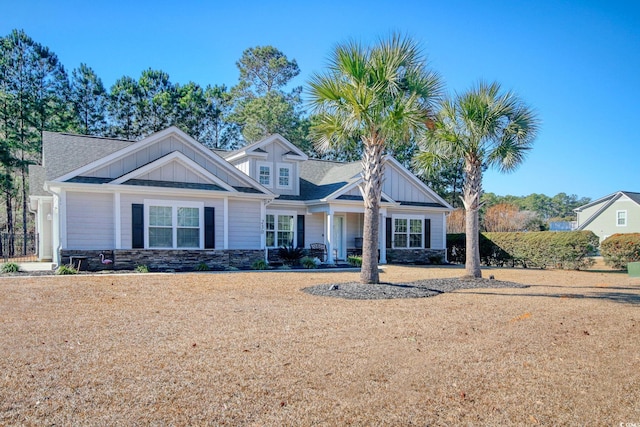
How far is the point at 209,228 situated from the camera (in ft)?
56.5

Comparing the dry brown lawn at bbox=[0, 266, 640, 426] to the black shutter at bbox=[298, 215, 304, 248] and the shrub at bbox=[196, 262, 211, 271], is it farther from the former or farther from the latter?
the black shutter at bbox=[298, 215, 304, 248]

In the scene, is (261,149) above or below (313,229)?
above

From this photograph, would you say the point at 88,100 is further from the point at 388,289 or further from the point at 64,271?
the point at 388,289

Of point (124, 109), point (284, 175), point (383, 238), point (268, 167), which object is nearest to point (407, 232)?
point (383, 238)

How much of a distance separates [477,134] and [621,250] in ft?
35.1

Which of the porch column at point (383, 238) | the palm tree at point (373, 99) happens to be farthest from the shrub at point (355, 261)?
the palm tree at point (373, 99)

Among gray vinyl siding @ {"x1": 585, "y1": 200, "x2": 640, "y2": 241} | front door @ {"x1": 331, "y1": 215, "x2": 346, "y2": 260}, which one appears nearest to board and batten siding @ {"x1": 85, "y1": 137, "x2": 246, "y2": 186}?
front door @ {"x1": 331, "y1": 215, "x2": 346, "y2": 260}

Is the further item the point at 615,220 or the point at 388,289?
the point at 615,220

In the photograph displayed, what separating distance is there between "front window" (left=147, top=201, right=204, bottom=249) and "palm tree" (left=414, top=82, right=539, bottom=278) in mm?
8945

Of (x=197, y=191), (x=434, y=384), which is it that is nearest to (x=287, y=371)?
(x=434, y=384)

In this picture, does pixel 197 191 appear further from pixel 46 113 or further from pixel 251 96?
pixel 251 96

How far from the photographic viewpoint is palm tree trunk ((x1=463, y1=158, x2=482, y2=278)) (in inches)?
554

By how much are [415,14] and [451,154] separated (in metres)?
4.33

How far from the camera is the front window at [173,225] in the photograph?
53.7 ft
